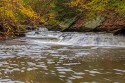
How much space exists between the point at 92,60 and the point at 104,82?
423 centimetres

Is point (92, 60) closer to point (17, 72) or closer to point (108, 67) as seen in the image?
point (108, 67)

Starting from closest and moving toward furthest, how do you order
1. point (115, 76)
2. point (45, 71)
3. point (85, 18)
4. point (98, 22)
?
point (115, 76), point (45, 71), point (98, 22), point (85, 18)

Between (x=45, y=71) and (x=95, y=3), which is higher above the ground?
(x=95, y=3)

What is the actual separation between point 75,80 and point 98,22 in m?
23.5

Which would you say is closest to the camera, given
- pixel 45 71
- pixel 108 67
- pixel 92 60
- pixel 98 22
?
pixel 45 71

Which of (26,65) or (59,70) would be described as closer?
(59,70)

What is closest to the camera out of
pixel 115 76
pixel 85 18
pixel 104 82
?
pixel 104 82

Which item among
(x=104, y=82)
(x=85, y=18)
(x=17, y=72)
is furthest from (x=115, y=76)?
(x=85, y=18)

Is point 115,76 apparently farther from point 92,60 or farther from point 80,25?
point 80,25

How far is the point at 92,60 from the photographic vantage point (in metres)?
13.5

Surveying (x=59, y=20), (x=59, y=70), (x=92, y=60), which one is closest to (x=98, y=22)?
(x=59, y=20)

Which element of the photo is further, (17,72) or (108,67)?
(108,67)

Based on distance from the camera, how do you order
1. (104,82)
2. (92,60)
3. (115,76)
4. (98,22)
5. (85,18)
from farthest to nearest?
1. (85,18)
2. (98,22)
3. (92,60)
4. (115,76)
5. (104,82)

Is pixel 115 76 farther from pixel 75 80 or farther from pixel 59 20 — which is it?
pixel 59 20
